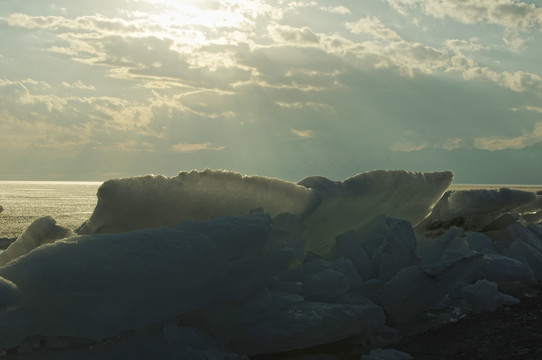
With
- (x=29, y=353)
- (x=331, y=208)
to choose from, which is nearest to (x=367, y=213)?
(x=331, y=208)

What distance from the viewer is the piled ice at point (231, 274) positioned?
3.65m

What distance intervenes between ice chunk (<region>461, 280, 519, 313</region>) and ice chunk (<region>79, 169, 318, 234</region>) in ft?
7.22

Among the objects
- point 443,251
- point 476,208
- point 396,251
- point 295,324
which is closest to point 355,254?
point 396,251

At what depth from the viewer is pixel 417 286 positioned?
4.96 meters

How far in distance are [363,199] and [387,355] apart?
3.09 metres

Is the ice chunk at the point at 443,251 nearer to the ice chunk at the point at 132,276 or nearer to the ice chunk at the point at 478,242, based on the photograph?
the ice chunk at the point at 478,242

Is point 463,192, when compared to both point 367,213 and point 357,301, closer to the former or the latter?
point 367,213

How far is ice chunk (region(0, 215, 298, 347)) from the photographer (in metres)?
3.57

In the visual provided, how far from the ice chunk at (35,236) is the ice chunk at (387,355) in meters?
3.68

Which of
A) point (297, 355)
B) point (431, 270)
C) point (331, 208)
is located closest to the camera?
point (297, 355)

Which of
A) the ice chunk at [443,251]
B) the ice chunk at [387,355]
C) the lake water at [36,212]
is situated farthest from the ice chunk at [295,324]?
the lake water at [36,212]

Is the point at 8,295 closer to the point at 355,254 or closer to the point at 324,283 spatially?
the point at 324,283

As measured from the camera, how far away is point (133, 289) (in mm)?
3758

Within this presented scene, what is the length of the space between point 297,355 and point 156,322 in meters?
1.23
